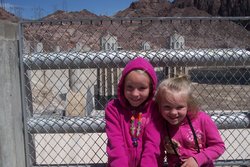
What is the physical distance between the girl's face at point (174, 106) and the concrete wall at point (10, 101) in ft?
3.67

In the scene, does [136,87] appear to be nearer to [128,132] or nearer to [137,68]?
[137,68]

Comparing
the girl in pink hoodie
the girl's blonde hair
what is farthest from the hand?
the girl's blonde hair

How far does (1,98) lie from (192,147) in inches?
54.0

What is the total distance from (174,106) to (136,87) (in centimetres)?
28

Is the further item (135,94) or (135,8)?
(135,8)

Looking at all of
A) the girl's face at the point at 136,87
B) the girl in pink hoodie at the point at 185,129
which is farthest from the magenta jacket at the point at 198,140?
the girl's face at the point at 136,87

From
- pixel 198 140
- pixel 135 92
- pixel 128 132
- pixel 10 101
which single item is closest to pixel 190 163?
pixel 198 140

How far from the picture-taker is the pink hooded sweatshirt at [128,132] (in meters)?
2.38

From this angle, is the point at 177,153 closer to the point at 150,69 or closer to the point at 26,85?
the point at 150,69

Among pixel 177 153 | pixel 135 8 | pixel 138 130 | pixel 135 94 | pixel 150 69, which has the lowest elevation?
pixel 177 153

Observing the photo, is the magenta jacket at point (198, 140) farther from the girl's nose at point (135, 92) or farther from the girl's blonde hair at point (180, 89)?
the girl's nose at point (135, 92)

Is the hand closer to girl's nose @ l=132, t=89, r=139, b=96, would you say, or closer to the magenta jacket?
the magenta jacket

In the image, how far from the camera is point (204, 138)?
8.07 ft

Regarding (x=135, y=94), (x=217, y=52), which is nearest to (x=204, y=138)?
(x=135, y=94)
